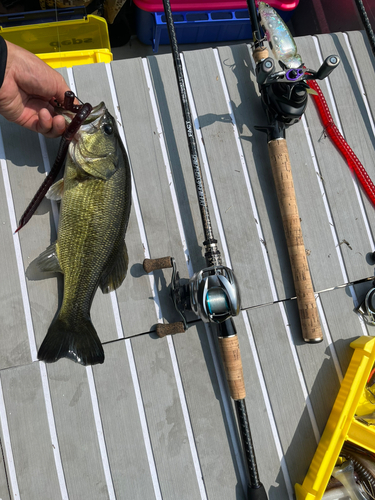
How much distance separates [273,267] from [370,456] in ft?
3.61

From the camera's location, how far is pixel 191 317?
1.82 meters

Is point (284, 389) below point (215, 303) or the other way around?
below

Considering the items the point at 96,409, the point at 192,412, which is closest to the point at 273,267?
the point at 192,412

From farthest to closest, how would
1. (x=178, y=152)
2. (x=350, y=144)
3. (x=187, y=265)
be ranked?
1. (x=350, y=144)
2. (x=178, y=152)
3. (x=187, y=265)

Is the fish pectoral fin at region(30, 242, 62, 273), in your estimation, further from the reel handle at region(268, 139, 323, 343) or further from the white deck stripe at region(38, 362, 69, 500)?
the reel handle at region(268, 139, 323, 343)

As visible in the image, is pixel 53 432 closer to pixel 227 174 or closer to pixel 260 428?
pixel 260 428

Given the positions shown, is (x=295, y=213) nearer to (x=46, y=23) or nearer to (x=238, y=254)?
(x=238, y=254)

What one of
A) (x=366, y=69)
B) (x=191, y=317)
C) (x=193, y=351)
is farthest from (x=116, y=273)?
(x=366, y=69)

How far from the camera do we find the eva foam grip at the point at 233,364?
5.52 ft

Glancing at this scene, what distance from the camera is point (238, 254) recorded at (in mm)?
1928

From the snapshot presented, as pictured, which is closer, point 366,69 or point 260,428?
point 260,428

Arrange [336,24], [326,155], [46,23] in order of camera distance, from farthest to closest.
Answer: [336,24] → [46,23] → [326,155]

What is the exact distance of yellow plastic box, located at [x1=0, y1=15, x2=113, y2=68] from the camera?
2.25 meters

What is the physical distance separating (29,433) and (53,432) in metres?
0.11
